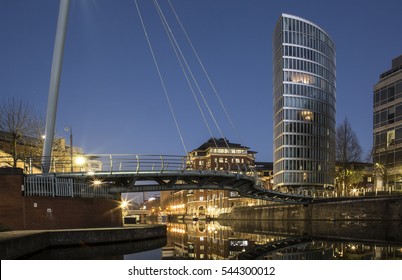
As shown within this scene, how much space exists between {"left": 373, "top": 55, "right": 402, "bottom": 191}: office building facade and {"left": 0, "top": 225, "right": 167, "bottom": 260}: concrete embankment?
42280mm

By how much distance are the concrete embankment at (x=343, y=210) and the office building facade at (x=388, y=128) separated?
8422mm

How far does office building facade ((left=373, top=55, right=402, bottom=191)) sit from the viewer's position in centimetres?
6406

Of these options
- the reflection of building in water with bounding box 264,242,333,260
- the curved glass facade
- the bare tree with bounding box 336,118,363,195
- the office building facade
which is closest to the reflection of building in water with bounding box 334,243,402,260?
the reflection of building in water with bounding box 264,242,333,260

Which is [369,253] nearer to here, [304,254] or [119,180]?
[304,254]

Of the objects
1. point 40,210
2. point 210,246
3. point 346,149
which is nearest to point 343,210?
point 346,149

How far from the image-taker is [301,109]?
102 meters

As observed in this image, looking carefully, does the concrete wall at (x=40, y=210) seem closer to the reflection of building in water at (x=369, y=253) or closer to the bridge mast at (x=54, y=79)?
the bridge mast at (x=54, y=79)

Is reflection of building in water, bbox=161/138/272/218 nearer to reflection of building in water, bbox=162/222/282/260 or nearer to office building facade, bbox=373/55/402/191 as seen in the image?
office building facade, bbox=373/55/402/191

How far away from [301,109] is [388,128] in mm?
35510

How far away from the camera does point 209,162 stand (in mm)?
153500

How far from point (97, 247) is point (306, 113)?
272ft

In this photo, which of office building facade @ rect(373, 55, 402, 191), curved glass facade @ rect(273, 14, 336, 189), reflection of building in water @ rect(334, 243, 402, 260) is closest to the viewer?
reflection of building in water @ rect(334, 243, 402, 260)
